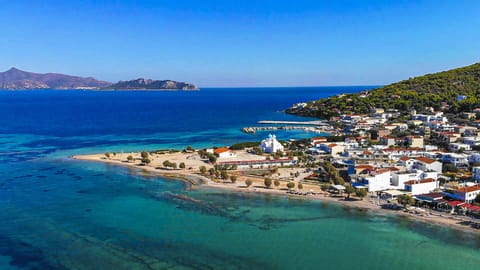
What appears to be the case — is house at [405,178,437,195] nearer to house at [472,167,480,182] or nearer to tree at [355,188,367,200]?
tree at [355,188,367,200]

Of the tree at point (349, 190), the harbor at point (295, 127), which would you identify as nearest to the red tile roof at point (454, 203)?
the tree at point (349, 190)

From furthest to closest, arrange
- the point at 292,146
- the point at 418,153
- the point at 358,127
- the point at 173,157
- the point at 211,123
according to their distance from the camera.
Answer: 1. the point at 211,123
2. the point at 358,127
3. the point at 292,146
4. the point at 173,157
5. the point at 418,153

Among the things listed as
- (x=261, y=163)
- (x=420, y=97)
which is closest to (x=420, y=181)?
(x=261, y=163)

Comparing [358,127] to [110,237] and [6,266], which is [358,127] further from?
[6,266]

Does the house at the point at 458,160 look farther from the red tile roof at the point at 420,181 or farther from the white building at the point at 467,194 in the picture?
the white building at the point at 467,194

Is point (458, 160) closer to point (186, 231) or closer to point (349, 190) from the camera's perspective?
point (349, 190)

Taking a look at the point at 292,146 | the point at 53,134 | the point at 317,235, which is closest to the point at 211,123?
the point at 53,134
